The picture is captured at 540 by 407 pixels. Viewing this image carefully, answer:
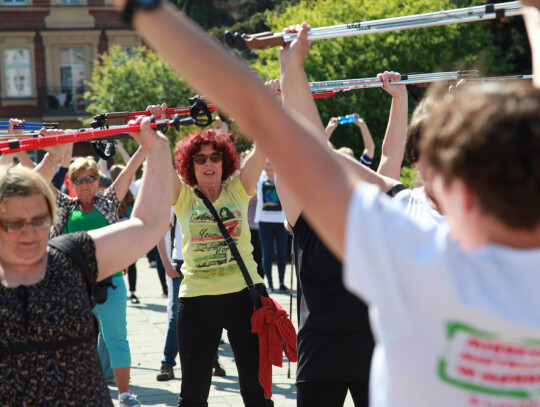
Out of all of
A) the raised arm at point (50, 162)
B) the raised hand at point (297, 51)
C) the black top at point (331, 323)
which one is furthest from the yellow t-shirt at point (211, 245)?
the raised hand at point (297, 51)

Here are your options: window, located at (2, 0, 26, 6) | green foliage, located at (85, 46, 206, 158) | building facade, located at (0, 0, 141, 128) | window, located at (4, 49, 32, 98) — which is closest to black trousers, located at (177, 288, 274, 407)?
green foliage, located at (85, 46, 206, 158)

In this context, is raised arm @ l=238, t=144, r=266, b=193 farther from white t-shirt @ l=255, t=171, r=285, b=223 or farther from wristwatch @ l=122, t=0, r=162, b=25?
white t-shirt @ l=255, t=171, r=285, b=223

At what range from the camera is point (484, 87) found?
130 centimetres

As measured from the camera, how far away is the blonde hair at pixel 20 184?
2.26 m

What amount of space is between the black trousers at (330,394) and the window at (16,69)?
32.1 m

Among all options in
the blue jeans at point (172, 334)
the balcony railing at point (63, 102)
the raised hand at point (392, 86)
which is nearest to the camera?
the raised hand at point (392, 86)

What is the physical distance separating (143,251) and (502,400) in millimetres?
1359

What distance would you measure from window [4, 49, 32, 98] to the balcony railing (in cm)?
119

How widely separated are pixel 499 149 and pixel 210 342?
10.7 feet

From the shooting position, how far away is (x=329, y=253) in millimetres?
3158

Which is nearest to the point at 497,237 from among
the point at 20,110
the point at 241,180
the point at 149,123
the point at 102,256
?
the point at 149,123

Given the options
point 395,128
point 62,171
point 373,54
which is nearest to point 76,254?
point 395,128

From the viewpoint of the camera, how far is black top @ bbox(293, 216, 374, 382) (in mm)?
3178

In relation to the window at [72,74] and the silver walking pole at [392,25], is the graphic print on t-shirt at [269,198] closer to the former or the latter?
the silver walking pole at [392,25]
